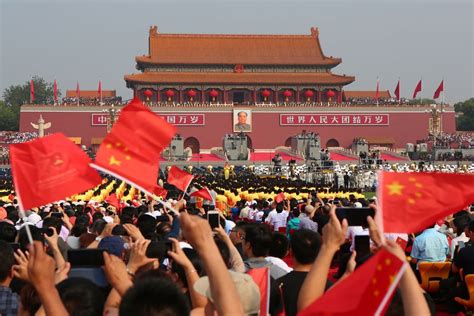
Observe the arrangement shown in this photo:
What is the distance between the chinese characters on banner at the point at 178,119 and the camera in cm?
5622

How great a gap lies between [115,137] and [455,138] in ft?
180

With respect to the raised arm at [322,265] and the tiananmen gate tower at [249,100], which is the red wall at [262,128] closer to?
the tiananmen gate tower at [249,100]

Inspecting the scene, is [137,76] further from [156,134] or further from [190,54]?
[156,134]

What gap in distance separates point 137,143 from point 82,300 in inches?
43.5

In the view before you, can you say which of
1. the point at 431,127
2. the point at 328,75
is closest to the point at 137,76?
the point at 328,75

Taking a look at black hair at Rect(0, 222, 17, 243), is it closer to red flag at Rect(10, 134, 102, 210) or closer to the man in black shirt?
red flag at Rect(10, 134, 102, 210)

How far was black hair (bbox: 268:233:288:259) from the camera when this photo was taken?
6258mm

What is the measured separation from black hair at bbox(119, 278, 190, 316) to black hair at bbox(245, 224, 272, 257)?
2.74 meters

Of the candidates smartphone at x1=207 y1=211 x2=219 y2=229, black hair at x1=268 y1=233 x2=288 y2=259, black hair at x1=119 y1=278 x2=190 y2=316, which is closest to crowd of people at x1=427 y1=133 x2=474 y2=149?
smartphone at x1=207 y1=211 x2=219 y2=229

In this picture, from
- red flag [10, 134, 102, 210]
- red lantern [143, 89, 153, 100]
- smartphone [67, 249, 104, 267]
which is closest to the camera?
smartphone [67, 249, 104, 267]

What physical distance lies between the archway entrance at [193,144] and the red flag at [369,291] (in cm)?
5384

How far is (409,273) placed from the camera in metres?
3.04

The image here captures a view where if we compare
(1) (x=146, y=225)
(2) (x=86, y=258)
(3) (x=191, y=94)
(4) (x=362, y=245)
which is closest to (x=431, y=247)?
(4) (x=362, y=245)

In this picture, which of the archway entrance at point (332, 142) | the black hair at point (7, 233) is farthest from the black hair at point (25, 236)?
the archway entrance at point (332, 142)
